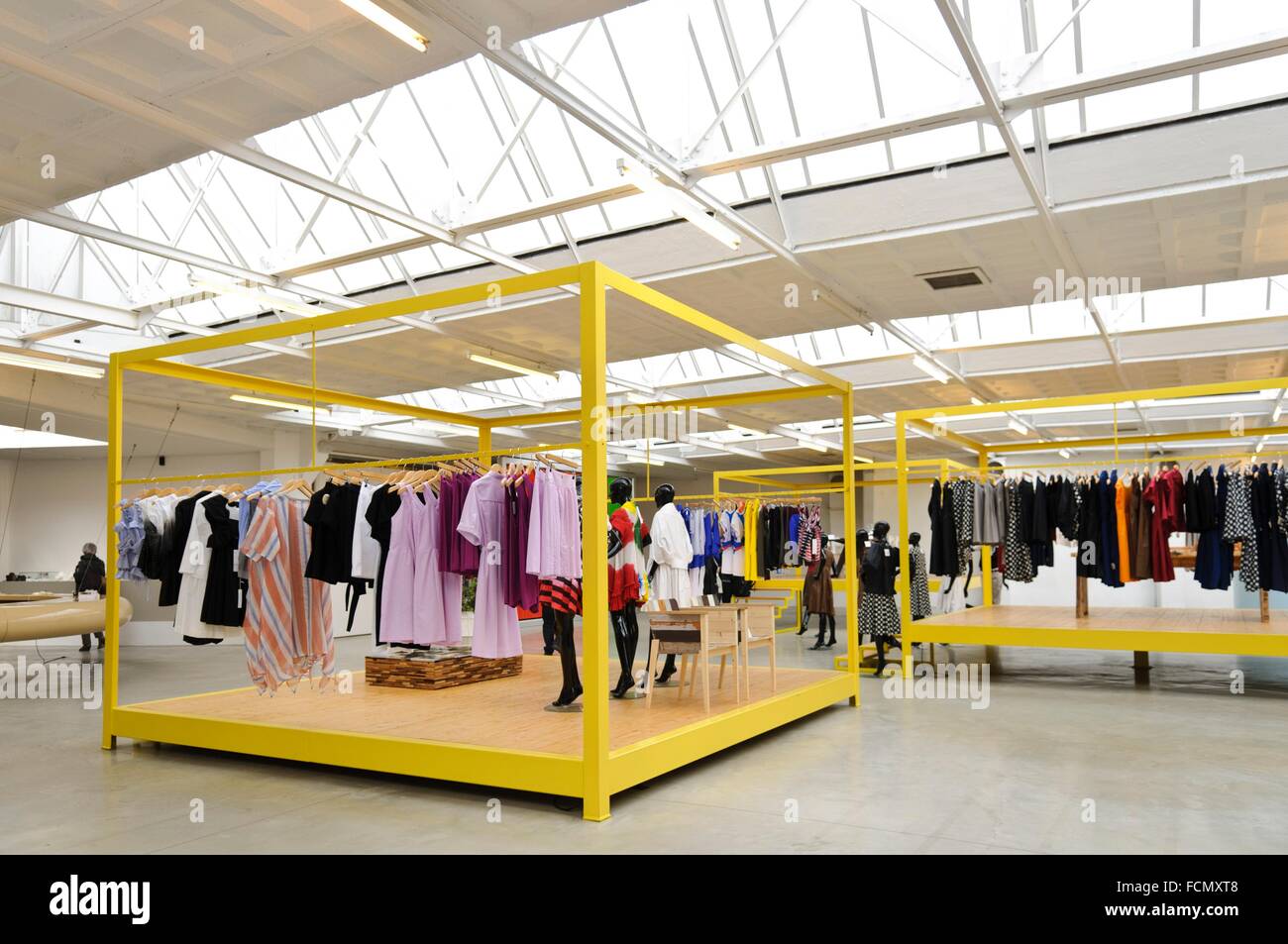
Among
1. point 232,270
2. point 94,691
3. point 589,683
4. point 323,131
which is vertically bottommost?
point 94,691

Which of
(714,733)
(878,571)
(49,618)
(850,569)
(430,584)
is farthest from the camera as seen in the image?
(49,618)

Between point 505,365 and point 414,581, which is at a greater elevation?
point 505,365

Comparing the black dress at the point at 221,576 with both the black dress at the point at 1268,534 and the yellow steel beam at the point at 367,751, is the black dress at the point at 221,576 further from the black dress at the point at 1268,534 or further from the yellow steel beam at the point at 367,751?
the black dress at the point at 1268,534

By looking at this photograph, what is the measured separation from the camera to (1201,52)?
5.98 meters

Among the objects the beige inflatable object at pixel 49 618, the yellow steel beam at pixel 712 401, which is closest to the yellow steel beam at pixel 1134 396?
the yellow steel beam at pixel 712 401

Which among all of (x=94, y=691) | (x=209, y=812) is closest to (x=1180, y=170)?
(x=209, y=812)

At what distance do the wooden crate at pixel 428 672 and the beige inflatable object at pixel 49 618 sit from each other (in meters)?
4.89

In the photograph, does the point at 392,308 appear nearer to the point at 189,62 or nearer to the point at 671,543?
the point at 189,62

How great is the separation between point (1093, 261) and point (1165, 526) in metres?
2.81

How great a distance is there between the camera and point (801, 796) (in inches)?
201

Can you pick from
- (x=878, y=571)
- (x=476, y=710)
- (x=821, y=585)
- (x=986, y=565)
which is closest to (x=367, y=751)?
(x=476, y=710)

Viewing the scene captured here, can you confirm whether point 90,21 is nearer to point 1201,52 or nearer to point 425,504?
point 425,504

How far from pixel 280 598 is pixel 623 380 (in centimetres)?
965

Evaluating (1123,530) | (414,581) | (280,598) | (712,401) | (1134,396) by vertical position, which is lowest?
(280,598)
